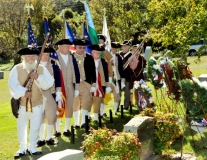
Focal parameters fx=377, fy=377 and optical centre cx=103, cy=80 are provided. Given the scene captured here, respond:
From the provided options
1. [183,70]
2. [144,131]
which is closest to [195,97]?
[183,70]

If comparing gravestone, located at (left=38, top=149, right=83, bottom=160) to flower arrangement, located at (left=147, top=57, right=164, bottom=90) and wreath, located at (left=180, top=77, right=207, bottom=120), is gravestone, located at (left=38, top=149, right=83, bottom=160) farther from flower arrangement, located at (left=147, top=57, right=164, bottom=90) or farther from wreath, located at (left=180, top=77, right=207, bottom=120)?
flower arrangement, located at (left=147, top=57, right=164, bottom=90)

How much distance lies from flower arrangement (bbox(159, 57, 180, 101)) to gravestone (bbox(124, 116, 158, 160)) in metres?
1.53

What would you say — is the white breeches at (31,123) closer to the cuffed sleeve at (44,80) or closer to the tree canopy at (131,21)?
the cuffed sleeve at (44,80)

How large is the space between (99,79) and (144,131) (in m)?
3.40

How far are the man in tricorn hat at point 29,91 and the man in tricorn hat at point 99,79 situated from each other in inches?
91.0

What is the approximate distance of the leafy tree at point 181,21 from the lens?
10023 mm

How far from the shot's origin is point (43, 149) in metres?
7.85

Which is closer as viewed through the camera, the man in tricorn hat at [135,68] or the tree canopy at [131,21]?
the tree canopy at [131,21]

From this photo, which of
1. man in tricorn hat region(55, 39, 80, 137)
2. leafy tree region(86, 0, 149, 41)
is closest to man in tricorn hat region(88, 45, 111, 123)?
man in tricorn hat region(55, 39, 80, 137)

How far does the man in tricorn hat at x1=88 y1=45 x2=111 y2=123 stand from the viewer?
9.49 metres

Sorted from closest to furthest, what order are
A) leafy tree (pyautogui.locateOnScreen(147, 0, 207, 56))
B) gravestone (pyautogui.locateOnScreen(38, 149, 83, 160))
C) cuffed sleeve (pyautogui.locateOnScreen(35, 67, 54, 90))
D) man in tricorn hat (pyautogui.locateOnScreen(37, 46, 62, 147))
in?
1. gravestone (pyautogui.locateOnScreen(38, 149, 83, 160))
2. cuffed sleeve (pyautogui.locateOnScreen(35, 67, 54, 90))
3. man in tricorn hat (pyautogui.locateOnScreen(37, 46, 62, 147))
4. leafy tree (pyautogui.locateOnScreen(147, 0, 207, 56))

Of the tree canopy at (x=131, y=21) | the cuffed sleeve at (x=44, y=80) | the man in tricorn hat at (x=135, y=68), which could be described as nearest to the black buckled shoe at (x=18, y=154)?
the cuffed sleeve at (x=44, y=80)

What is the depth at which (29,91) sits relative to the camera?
709cm

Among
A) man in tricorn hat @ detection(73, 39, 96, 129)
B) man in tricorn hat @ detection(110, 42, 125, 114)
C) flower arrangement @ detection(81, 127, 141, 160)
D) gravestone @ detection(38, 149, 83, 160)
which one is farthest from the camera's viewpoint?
man in tricorn hat @ detection(110, 42, 125, 114)
